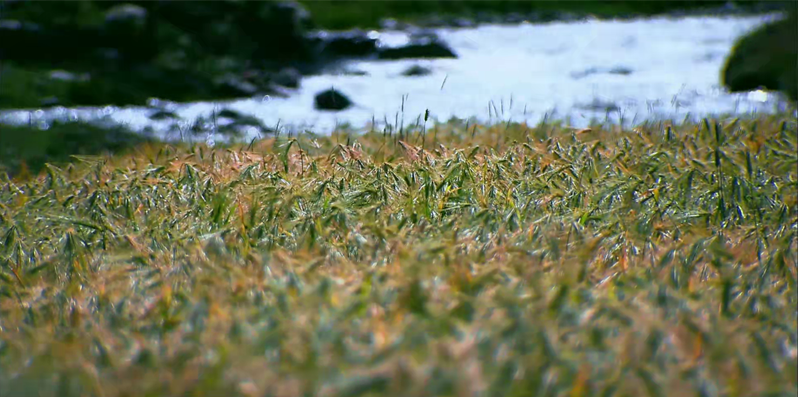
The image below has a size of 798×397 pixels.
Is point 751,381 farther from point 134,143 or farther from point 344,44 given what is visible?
point 344,44

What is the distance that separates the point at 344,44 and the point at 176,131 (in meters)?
6.40

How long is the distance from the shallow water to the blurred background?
0.13 ft

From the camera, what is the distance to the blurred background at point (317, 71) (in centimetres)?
749

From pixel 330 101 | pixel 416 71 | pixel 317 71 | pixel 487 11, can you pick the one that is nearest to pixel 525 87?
pixel 416 71

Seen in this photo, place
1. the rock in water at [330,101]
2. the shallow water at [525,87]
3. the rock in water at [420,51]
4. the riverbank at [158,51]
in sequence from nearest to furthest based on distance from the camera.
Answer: the shallow water at [525,87]
the rock in water at [330,101]
the riverbank at [158,51]
the rock in water at [420,51]

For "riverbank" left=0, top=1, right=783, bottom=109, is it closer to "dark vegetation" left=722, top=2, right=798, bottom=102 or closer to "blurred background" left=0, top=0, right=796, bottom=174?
"blurred background" left=0, top=0, right=796, bottom=174

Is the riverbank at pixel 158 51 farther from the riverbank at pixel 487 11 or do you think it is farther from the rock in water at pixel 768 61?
the rock in water at pixel 768 61

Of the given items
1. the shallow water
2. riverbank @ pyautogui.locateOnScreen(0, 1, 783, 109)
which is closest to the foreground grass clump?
the shallow water

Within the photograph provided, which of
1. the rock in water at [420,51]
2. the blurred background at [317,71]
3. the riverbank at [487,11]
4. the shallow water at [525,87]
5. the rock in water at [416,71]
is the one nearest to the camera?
the shallow water at [525,87]

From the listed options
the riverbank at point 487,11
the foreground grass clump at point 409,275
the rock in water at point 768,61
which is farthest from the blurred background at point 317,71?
the foreground grass clump at point 409,275

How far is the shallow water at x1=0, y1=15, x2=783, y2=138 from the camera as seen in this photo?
7387mm

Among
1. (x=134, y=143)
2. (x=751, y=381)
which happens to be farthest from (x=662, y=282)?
(x=134, y=143)

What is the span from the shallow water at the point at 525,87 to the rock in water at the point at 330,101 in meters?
0.13

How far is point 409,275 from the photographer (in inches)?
102
